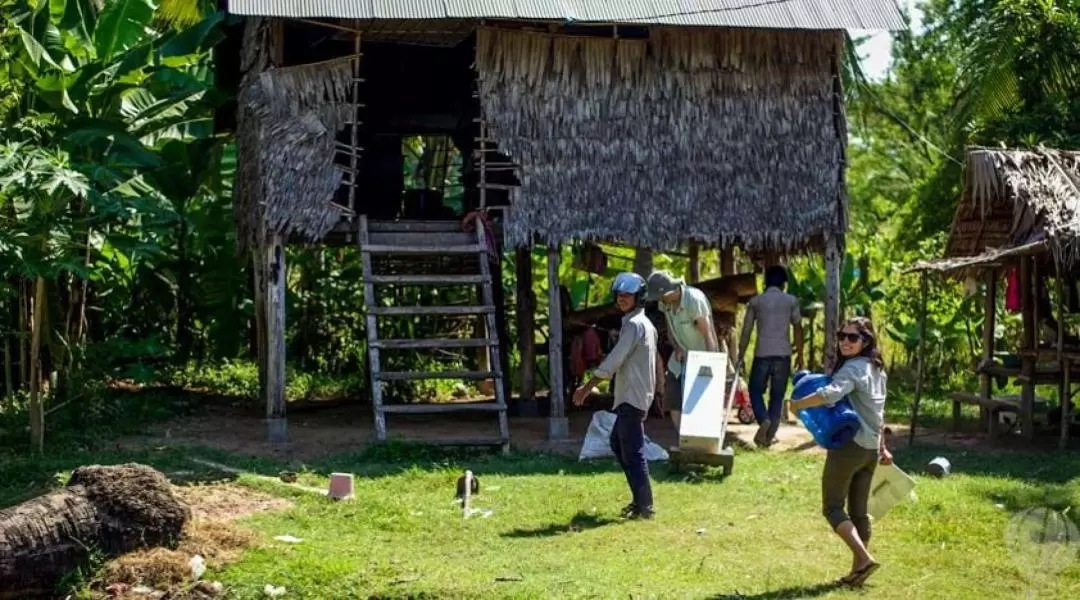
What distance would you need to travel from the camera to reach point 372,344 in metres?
11.9

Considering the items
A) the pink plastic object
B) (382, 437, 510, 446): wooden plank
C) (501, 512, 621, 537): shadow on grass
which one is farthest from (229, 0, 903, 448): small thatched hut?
(501, 512, 621, 537): shadow on grass

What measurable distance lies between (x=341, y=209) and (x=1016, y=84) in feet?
26.8

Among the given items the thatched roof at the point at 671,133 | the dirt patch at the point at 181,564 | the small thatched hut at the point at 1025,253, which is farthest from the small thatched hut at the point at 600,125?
the dirt patch at the point at 181,564

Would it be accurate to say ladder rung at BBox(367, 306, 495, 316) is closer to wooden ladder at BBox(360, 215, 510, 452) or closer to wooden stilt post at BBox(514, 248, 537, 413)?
wooden ladder at BBox(360, 215, 510, 452)

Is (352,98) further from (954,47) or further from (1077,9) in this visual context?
(954,47)

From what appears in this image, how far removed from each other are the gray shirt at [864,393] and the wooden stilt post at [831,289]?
6.55m

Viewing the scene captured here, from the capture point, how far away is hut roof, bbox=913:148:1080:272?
11891mm

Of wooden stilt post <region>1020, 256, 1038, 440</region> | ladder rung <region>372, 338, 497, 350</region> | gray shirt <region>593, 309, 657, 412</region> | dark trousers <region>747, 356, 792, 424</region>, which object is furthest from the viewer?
wooden stilt post <region>1020, 256, 1038, 440</region>

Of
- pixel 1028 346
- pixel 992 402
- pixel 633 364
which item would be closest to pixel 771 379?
pixel 992 402

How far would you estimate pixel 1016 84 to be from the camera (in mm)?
15914

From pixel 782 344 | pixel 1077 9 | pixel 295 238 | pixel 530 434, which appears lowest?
pixel 530 434

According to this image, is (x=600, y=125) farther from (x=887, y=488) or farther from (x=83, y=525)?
(x=83, y=525)

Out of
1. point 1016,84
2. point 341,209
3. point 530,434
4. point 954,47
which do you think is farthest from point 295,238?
point 954,47

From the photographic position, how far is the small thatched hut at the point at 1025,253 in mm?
12133
